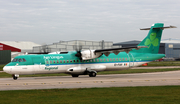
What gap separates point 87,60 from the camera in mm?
31672

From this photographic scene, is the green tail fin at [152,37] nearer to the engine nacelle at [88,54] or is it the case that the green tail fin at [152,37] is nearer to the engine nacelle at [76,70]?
the engine nacelle at [88,54]

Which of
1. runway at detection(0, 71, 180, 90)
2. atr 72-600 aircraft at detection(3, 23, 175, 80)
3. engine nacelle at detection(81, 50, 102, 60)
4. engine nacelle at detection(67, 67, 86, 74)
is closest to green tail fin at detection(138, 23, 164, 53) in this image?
atr 72-600 aircraft at detection(3, 23, 175, 80)

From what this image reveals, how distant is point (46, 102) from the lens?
1305 centimetres

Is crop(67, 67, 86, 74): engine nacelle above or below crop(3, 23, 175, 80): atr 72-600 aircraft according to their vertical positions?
below

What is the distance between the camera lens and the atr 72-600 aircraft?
91.6 ft

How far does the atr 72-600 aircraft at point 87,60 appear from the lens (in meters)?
27.9

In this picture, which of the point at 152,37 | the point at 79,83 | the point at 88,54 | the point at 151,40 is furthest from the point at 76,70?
the point at 152,37

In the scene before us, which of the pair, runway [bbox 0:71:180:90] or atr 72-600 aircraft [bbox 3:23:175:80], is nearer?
runway [bbox 0:71:180:90]

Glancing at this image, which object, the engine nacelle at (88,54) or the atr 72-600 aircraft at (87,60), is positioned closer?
the atr 72-600 aircraft at (87,60)

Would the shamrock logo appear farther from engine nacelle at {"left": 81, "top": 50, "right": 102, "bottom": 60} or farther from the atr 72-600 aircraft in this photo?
engine nacelle at {"left": 81, "top": 50, "right": 102, "bottom": 60}

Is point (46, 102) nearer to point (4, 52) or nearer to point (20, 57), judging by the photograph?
point (20, 57)

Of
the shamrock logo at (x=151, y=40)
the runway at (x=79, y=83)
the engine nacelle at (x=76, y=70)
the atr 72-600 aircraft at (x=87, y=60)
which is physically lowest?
the runway at (x=79, y=83)

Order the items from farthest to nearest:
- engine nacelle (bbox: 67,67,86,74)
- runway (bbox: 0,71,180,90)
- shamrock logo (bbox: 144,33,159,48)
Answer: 1. shamrock logo (bbox: 144,33,159,48)
2. engine nacelle (bbox: 67,67,86,74)
3. runway (bbox: 0,71,180,90)

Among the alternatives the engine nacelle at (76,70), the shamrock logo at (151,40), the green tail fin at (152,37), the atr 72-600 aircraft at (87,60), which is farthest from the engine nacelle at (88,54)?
the shamrock logo at (151,40)
